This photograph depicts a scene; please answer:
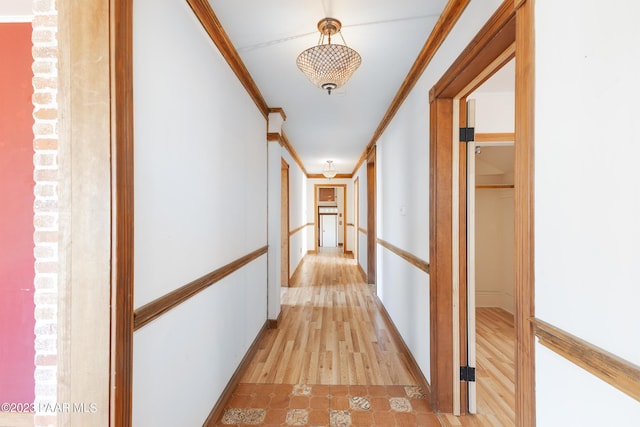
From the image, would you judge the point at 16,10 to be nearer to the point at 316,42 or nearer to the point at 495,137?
the point at 316,42

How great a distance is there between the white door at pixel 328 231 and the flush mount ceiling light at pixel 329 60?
9.82 m

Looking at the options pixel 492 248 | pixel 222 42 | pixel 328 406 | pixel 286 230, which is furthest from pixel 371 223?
pixel 222 42

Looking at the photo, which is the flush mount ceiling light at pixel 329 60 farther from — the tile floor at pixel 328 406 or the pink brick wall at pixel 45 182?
the tile floor at pixel 328 406

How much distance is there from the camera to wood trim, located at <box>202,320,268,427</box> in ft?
5.67

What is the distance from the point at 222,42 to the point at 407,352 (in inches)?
113

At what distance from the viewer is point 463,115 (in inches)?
73.3

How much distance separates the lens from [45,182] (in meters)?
0.97

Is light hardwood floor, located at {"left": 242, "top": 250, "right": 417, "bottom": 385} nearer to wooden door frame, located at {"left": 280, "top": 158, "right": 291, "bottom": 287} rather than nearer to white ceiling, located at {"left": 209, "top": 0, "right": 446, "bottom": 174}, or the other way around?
wooden door frame, located at {"left": 280, "top": 158, "right": 291, "bottom": 287}

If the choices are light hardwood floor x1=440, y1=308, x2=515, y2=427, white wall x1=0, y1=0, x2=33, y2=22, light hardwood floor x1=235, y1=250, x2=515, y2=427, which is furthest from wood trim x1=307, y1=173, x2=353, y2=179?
white wall x1=0, y1=0, x2=33, y2=22

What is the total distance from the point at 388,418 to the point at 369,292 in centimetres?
294
